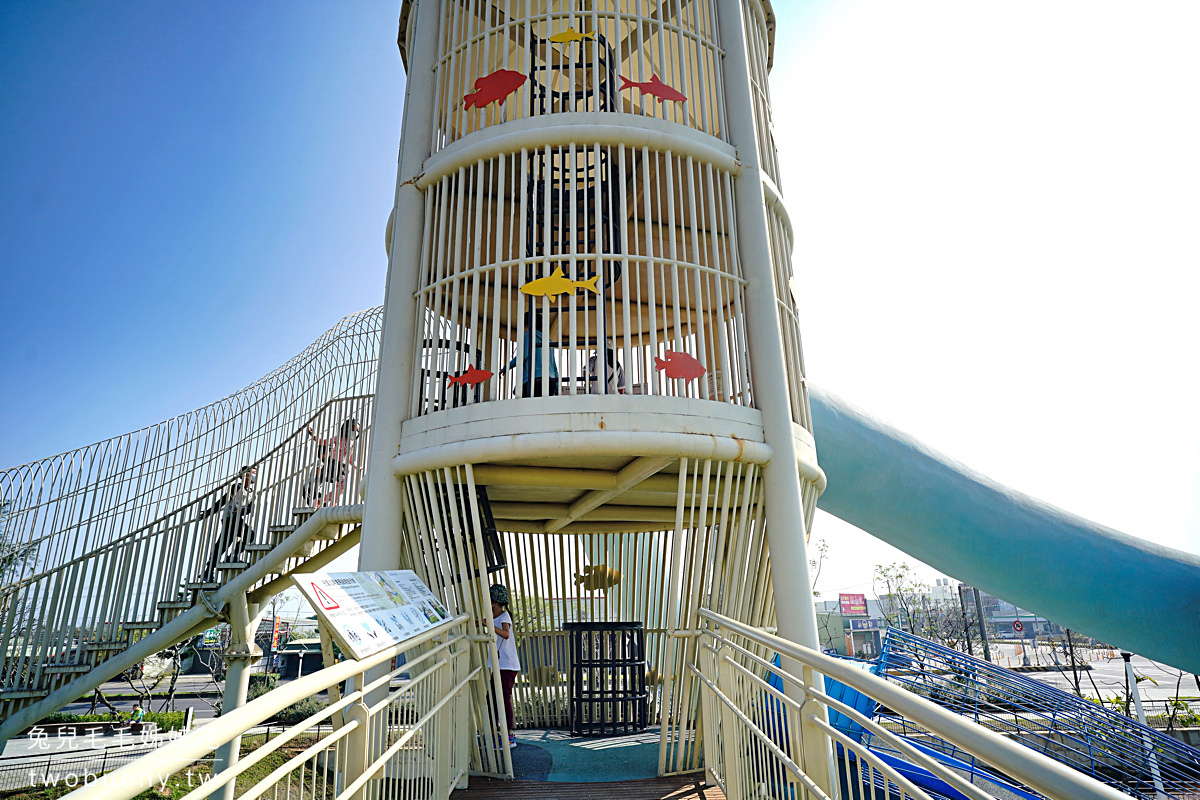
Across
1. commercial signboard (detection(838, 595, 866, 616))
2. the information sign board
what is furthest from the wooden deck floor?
commercial signboard (detection(838, 595, 866, 616))

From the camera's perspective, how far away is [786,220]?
29.0 feet

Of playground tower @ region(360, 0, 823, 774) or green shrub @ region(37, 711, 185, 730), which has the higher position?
playground tower @ region(360, 0, 823, 774)

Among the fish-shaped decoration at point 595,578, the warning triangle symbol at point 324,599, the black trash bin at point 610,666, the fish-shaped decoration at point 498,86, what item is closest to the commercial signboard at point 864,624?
the fish-shaped decoration at point 595,578

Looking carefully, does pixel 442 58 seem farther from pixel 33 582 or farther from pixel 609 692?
pixel 33 582

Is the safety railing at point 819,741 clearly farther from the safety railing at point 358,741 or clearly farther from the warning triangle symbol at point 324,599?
the warning triangle symbol at point 324,599

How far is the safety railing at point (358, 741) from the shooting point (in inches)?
65.0

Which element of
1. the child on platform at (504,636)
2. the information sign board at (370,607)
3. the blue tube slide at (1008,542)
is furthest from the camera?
the blue tube slide at (1008,542)

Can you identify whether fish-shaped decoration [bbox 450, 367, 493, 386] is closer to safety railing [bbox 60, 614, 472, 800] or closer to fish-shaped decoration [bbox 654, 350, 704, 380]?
fish-shaped decoration [bbox 654, 350, 704, 380]

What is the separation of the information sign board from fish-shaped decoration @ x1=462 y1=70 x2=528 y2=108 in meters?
4.92

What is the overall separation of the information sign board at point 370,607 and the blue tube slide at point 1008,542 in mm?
7353

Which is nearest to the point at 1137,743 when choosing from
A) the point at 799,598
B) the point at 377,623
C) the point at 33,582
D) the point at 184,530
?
the point at 799,598

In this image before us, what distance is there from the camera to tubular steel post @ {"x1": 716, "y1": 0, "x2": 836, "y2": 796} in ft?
21.0

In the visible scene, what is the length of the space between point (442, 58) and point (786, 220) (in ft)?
15.5

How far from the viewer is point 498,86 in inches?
286
